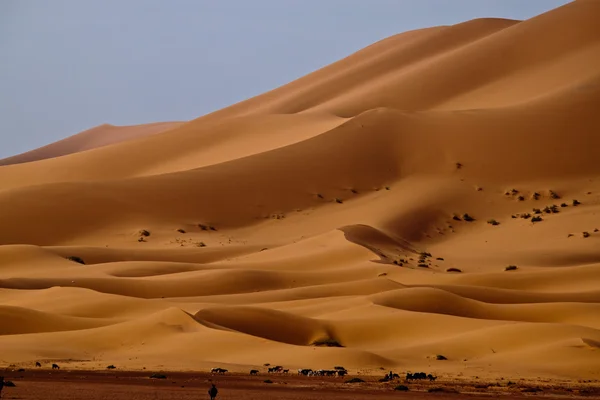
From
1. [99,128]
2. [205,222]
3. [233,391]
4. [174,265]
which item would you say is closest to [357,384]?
[233,391]

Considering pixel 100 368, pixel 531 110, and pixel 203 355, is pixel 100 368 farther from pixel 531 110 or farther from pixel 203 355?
pixel 531 110

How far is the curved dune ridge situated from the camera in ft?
105

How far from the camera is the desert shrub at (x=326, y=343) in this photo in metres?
33.1

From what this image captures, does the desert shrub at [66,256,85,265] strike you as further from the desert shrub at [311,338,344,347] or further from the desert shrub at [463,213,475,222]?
the desert shrub at [311,338,344,347]

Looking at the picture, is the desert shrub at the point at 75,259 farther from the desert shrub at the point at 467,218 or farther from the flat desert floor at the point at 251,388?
the flat desert floor at the point at 251,388

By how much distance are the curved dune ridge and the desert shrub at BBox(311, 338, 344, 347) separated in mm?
70

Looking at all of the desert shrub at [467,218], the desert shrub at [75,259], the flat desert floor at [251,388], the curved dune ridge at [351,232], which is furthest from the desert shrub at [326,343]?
the desert shrub at [467,218]

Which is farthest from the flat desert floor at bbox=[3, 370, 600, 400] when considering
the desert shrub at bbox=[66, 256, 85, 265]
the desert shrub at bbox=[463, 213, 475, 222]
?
the desert shrub at bbox=[463, 213, 475, 222]

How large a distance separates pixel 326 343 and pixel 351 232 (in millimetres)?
18929

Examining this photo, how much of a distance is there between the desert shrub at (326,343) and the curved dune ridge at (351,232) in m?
0.07

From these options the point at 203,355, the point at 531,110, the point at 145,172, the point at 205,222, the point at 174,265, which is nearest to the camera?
the point at 203,355

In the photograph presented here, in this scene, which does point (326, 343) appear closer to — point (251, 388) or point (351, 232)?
point (251, 388)

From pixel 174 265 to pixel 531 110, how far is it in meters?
30.1

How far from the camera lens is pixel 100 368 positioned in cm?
2739
